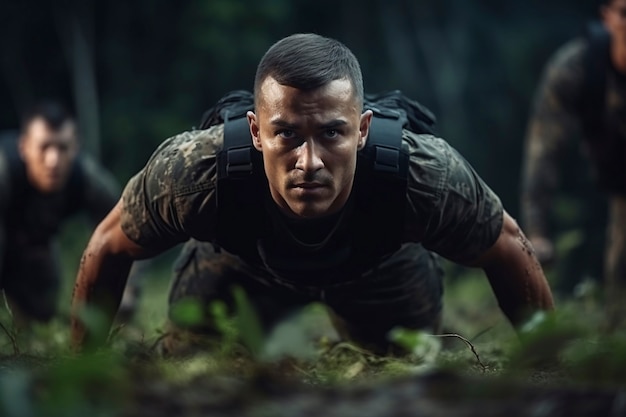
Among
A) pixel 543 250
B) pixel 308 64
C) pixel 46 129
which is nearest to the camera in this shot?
pixel 308 64

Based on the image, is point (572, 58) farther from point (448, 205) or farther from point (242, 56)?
point (242, 56)

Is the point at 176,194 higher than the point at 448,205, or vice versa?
the point at 176,194

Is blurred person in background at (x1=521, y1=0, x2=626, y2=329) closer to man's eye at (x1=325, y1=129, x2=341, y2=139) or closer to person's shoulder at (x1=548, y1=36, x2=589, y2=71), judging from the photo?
person's shoulder at (x1=548, y1=36, x2=589, y2=71)

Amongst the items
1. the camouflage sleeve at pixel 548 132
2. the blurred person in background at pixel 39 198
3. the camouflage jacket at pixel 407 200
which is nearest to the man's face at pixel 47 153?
the blurred person in background at pixel 39 198

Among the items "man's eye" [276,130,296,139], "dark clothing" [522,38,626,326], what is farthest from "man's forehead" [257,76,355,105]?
"dark clothing" [522,38,626,326]

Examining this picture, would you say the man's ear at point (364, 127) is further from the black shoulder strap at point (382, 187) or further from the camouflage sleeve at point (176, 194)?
the camouflage sleeve at point (176, 194)

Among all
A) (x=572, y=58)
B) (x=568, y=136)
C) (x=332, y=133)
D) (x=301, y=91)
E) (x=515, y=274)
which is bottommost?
(x=568, y=136)

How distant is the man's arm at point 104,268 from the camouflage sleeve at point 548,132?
11.1 feet

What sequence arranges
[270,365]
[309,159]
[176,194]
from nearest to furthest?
[270,365], [309,159], [176,194]

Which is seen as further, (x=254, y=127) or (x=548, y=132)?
(x=548, y=132)

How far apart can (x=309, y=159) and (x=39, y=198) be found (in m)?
3.97

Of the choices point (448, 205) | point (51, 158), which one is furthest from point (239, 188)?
point (51, 158)

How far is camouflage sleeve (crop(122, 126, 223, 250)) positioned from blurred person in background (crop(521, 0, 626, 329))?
316 cm

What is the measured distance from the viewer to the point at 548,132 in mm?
7195
